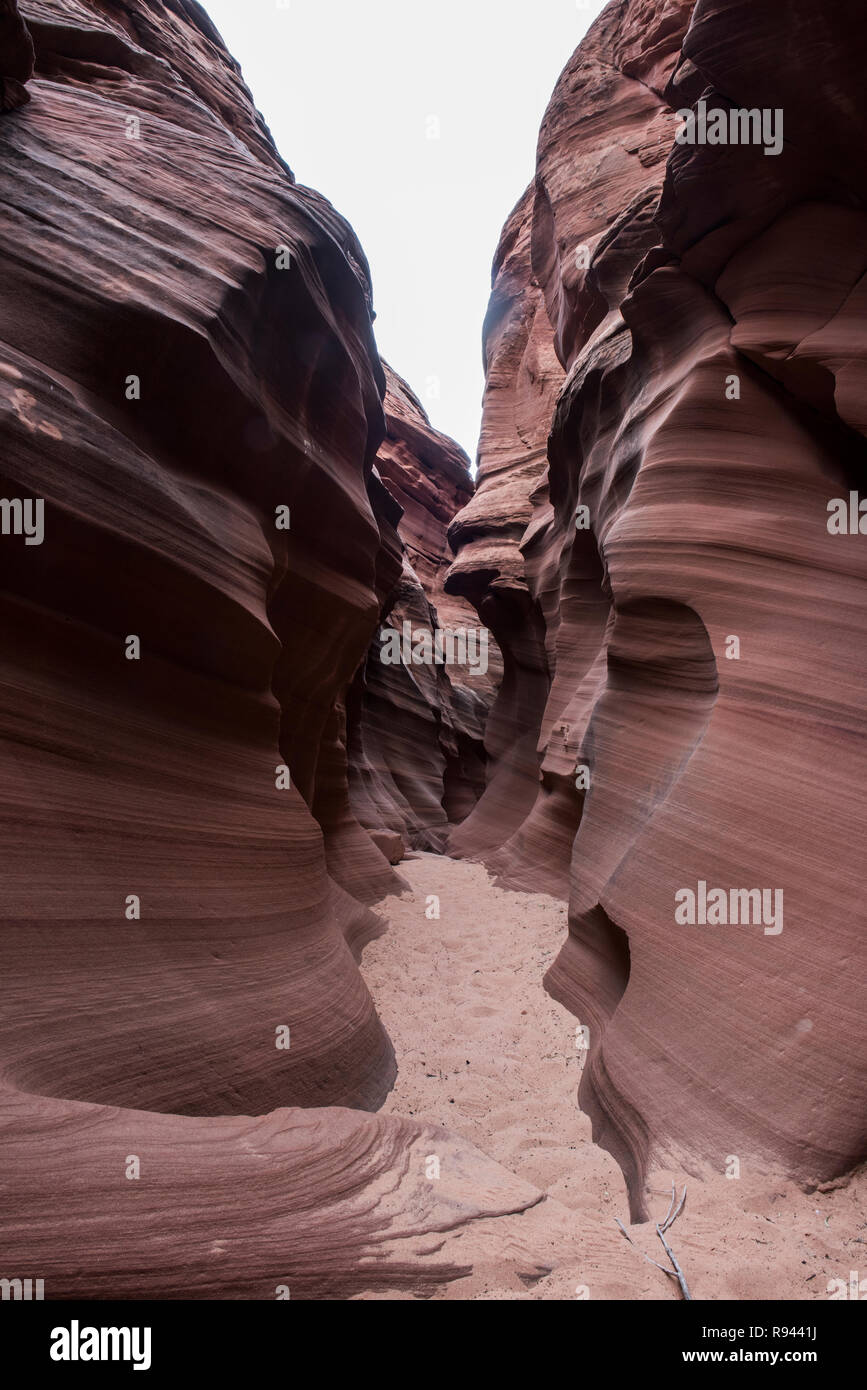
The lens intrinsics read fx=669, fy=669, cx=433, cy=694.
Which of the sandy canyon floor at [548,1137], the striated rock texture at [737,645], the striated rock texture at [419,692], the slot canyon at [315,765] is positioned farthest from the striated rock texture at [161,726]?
the striated rock texture at [419,692]

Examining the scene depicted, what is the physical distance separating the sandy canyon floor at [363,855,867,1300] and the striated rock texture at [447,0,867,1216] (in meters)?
0.17

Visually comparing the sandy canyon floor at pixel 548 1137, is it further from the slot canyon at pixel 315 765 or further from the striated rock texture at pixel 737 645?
the striated rock texture at pixel 737 645

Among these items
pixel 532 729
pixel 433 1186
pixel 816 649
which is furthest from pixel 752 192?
pixel 532 729

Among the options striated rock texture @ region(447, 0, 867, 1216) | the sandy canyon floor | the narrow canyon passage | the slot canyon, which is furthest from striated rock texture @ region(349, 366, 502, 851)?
striated rock texture @ region(447, 0, 867, 1216)

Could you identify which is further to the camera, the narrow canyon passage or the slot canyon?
the narrow canyon passage

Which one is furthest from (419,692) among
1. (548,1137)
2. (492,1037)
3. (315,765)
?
(548,1137)

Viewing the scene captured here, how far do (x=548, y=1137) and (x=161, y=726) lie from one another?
3.19m

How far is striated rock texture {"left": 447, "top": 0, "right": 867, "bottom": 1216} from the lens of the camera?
10.8ft

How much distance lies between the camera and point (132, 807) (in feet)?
11.9

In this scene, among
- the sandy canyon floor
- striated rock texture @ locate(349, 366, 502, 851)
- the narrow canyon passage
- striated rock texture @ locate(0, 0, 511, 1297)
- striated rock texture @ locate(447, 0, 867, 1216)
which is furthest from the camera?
striated rock texture @ locate(349, 366, 502, 851)

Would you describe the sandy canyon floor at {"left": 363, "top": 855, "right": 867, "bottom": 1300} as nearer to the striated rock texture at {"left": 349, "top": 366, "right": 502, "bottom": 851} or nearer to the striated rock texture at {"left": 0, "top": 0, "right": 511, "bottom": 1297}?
the striated rock texture at {"left": 0, "top": 0, "right": 511, "bottom": 1297}

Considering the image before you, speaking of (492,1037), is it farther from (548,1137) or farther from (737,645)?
(737,645)
